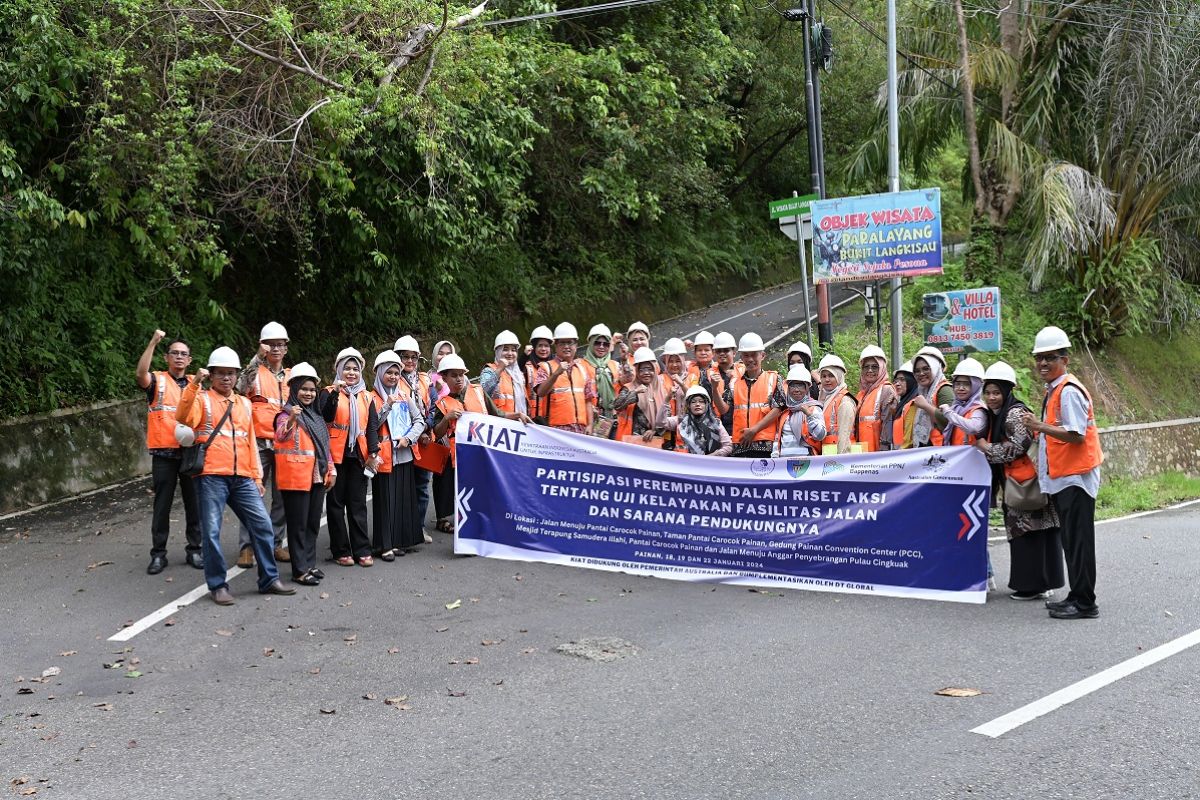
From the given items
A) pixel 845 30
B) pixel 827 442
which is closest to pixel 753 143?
pixel 845 30

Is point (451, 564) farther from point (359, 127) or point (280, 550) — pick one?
point (359, 127)

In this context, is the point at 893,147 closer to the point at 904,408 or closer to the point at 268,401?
the point at 904,408

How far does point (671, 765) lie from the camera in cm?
526

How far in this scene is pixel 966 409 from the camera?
8.59 m

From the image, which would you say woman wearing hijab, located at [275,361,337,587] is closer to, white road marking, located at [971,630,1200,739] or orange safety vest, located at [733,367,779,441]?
orange safety vest, located at [733,367,779,441]

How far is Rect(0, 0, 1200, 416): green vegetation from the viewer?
12.7 metres

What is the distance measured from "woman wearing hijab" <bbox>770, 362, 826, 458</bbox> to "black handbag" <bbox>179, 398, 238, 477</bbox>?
14.6 feet

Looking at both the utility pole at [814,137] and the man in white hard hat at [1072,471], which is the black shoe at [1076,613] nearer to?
the man in white hard hat at [1072,471]

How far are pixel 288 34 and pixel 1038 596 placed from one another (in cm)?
939

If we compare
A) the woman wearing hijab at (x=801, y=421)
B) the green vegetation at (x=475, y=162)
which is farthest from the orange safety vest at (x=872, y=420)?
the green vegetation at (x=475, y=162)

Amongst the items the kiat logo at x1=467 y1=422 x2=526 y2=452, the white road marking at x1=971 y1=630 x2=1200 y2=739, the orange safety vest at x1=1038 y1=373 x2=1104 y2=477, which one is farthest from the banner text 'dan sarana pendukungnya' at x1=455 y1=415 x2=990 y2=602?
the white road marking at x1=971 y1=630 x2=1200 y2=739

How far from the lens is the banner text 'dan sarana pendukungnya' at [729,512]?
27.6 ft

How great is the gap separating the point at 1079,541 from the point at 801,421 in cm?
254

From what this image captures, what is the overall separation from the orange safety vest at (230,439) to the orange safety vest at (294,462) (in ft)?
0.87
